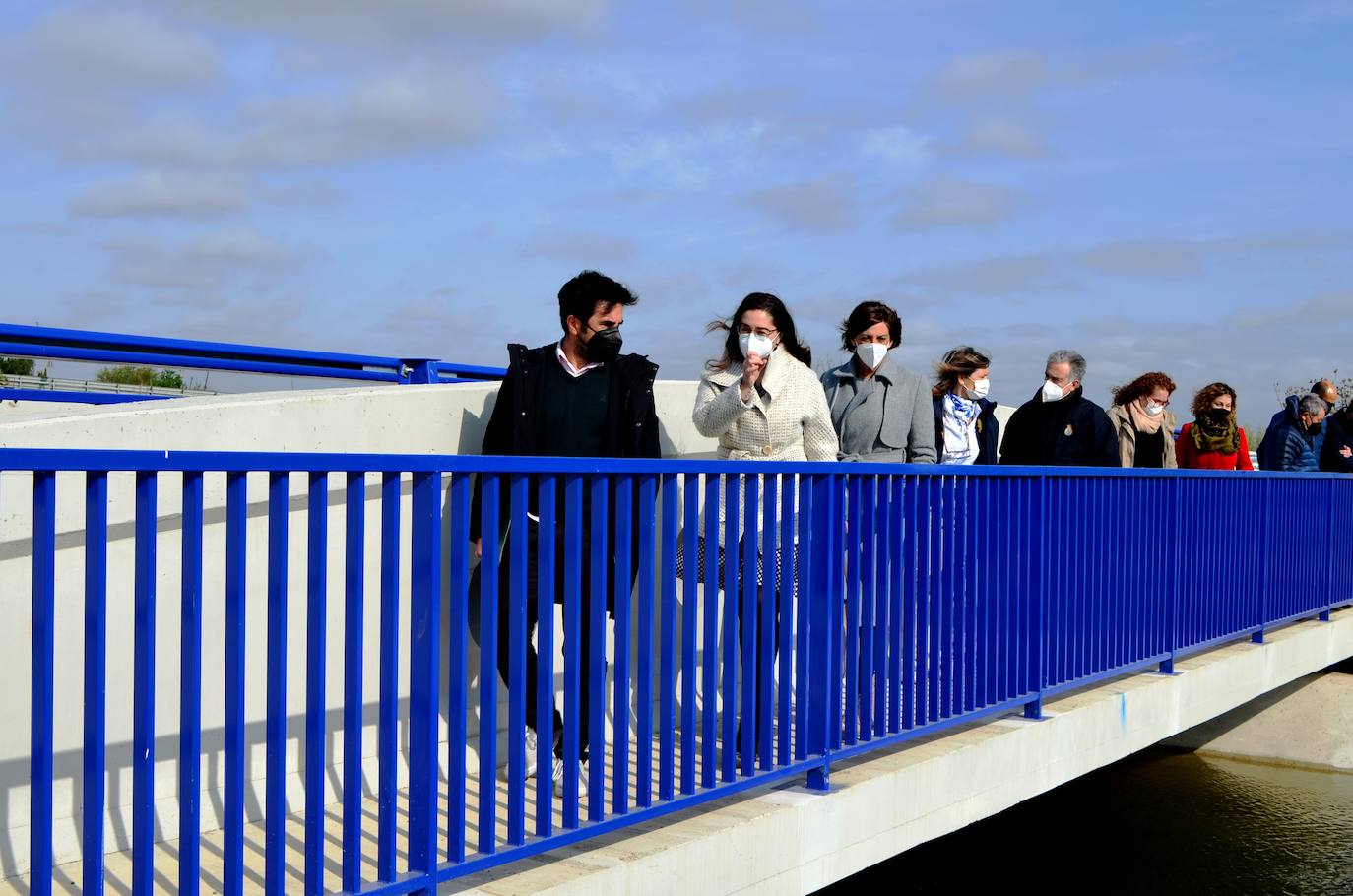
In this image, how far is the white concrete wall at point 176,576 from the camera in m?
3.91

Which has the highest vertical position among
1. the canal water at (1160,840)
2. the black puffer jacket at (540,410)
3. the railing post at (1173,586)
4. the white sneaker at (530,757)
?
the black puffer jacket at (540,410)

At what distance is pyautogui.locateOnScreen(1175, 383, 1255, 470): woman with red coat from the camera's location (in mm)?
10781

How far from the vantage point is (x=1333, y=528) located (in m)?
10.5

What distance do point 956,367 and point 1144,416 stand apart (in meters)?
2.30

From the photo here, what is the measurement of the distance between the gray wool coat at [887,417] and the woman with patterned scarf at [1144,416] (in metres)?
3.76

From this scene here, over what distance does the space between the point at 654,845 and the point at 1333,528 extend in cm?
811

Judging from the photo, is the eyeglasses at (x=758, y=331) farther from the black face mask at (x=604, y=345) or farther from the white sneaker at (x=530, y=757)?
the white sneaker at (x=530, y=757)

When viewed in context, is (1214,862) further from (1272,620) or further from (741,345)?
(741,345)

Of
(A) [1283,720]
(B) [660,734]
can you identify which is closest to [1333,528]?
(A) [1283,720]

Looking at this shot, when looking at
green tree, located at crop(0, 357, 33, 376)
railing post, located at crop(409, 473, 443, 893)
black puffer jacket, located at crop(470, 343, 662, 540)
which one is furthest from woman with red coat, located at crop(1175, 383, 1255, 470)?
railing post, located at crop(409, 473, 443, 893)

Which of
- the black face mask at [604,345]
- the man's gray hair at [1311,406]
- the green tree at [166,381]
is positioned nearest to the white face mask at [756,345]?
the black face mask at [604,345]

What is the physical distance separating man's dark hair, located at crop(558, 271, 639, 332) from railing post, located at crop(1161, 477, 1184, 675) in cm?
381

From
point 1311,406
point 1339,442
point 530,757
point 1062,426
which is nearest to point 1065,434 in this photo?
point 1062,426

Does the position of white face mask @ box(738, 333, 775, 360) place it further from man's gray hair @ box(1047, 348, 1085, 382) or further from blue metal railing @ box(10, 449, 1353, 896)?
man's gray hair @ box(1047, 348, 1085, 382)
